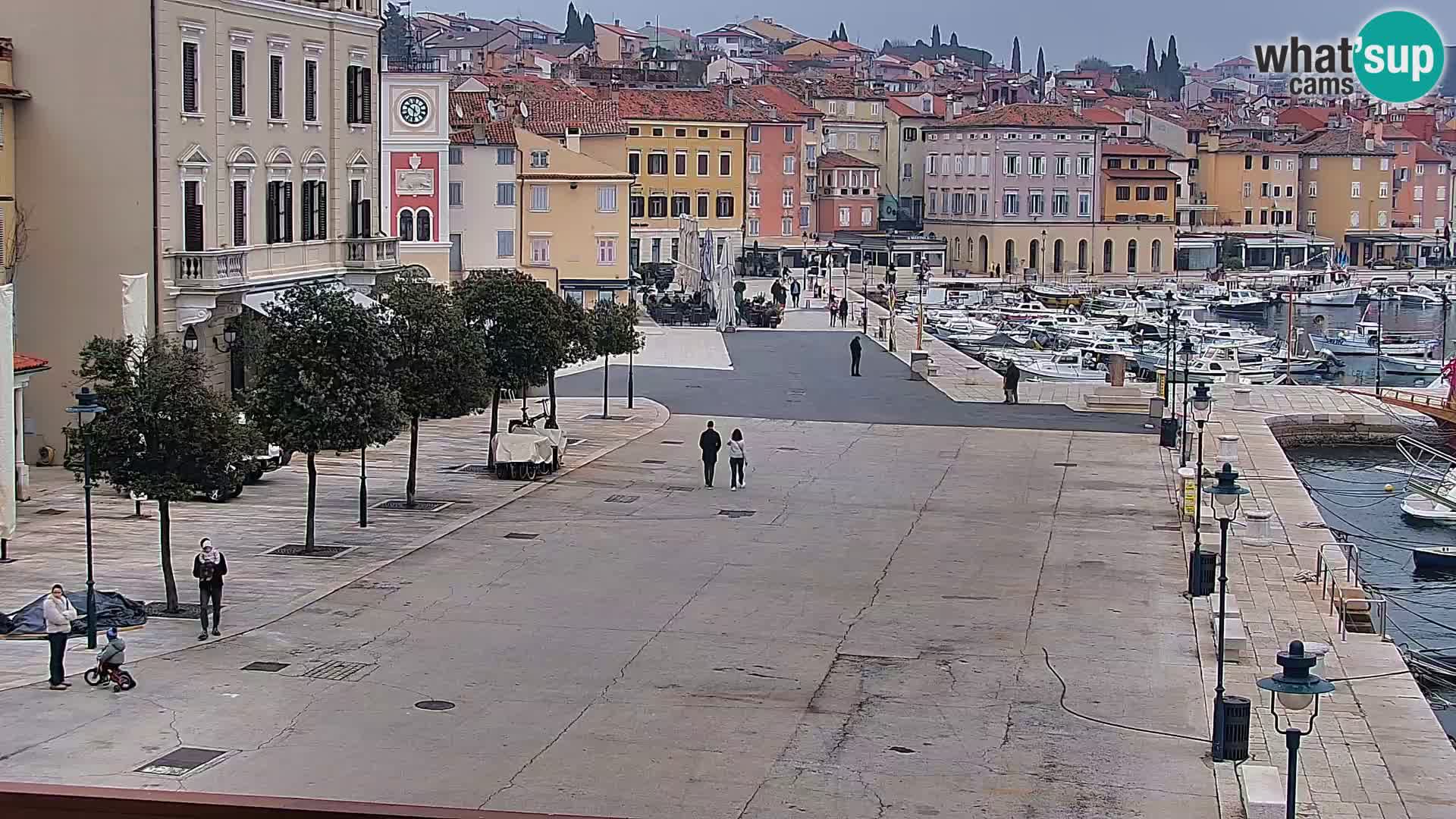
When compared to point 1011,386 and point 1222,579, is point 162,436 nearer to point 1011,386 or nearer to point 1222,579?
point 1222,579

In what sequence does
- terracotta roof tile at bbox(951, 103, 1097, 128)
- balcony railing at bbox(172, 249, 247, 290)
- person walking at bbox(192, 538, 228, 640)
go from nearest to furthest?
person walking at bbox(192, 538, 228, 640) < balcony railing at bbox(172, 249, 247, 290) < terracotta roof tile at bbox(951, 103, 1097, 128)

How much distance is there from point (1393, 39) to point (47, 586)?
17.1 metres

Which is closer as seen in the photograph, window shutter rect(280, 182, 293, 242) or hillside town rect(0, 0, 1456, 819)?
hillside town rect(0, 0, 1456, 819)

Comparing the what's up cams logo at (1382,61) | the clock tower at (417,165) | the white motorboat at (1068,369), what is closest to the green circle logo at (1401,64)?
the what's up cams logo at (1382,61)

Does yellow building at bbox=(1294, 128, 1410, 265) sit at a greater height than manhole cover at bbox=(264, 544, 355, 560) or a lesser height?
greater

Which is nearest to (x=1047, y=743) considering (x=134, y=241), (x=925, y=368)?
(x=134, y=241)

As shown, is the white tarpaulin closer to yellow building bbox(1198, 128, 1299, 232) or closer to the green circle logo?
the green circle logo

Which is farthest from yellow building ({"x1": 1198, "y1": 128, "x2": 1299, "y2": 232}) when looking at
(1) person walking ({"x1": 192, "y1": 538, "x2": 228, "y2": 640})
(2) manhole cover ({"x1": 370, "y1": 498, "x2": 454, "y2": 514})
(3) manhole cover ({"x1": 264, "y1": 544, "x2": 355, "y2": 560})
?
(1) person walking ({"x1": 192, "y1": 538, "x2": 228, "y2": 640})

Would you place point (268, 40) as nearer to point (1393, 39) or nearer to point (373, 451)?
point (373, 451)

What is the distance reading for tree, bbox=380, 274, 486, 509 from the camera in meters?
29.3

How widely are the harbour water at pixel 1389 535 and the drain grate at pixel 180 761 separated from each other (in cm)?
1400

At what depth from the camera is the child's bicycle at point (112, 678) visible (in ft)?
58.6

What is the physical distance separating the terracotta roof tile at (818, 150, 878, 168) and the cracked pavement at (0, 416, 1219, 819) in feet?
312

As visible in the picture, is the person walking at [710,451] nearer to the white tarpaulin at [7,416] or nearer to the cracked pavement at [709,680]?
the cracked pavement at [709,680]
